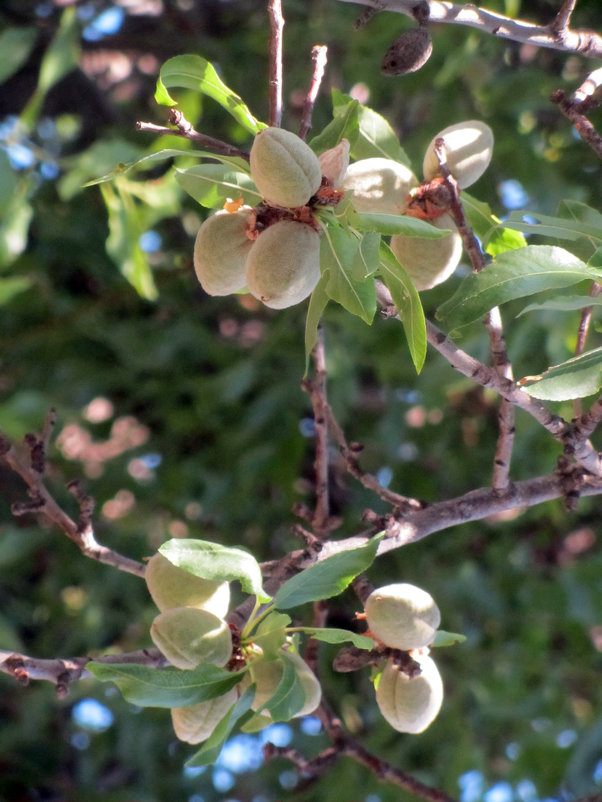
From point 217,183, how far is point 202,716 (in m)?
0.61

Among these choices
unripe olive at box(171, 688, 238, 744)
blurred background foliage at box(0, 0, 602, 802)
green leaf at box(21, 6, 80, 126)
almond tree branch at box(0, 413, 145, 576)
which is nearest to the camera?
unripe olive at box(171, 688, 238, 744)

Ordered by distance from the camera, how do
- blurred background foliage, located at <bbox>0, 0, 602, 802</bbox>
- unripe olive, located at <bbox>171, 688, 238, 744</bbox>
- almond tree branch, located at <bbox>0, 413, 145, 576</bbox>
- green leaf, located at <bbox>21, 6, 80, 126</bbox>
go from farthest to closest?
blurred background foliage, located at <bbox>0, 0, 602, 802</bbox> < green leaf, located at <bbox>21, 6, 80, 126</bbox> < almond tree branch, located at <bbox>0, 413, 145, 576</bbox> < unripe olive, located at <bbox>171, 688, 238, 744</bbox>

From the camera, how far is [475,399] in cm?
313

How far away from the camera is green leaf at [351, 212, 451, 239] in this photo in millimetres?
943

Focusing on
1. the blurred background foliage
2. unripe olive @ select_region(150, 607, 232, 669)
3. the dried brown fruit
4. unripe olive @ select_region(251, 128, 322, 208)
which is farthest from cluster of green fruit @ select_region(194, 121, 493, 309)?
the blurred background foliage

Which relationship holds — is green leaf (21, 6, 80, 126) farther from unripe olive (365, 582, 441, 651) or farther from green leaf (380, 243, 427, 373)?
unripe olive (365, 582, 441, 651)

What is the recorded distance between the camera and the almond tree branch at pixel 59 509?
44.1 inches

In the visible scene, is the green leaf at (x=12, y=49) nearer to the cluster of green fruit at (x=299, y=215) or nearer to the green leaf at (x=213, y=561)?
the cluster of green fruit at (x=299, y=215)

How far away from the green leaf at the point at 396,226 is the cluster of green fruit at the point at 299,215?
3 centimetres

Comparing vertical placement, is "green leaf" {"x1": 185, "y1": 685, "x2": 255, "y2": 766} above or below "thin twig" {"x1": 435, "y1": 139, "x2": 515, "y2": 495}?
below

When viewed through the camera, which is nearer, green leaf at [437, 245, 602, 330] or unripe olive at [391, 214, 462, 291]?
green leaf at [437, 245, 602, 330]

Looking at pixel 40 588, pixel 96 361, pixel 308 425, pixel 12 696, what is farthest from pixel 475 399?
pixel 12 696

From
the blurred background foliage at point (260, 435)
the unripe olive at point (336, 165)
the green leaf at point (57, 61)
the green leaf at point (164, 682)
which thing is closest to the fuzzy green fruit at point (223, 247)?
the unripe olive at point (336, 165)

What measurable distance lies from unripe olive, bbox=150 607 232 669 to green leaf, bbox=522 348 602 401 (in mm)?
426
